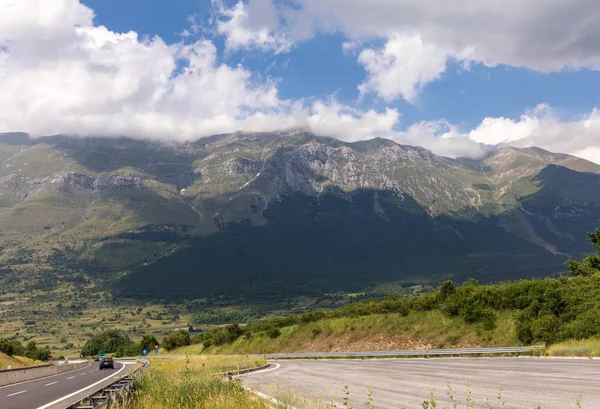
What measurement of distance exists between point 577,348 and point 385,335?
23.0 m

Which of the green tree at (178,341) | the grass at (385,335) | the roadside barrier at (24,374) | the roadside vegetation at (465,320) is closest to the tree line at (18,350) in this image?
the roadside barrier at (24,374)

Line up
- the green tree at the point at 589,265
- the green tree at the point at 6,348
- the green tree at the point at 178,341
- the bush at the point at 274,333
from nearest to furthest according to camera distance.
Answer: the green tree at the point at 589,265 < the green tree at the point at 6,348 < the bush at the point at 274,333 < the green tree at the point at 178,341

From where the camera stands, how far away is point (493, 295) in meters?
40.1

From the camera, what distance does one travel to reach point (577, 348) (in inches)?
980

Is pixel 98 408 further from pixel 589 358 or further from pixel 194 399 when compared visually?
pixel 589 358

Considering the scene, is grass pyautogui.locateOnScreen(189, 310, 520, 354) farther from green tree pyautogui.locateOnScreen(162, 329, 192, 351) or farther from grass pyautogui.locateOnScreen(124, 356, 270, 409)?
green tree pyautogui.locateOnScreen(162, 329, 192, 351)

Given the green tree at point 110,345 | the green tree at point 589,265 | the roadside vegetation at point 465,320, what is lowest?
the green tree at point 110,345

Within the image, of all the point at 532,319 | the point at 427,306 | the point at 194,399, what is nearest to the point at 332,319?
the point at 427,306

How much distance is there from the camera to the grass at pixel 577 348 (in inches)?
944

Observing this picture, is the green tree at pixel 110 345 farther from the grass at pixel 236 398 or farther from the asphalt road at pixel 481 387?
the grass at pixel 236 398

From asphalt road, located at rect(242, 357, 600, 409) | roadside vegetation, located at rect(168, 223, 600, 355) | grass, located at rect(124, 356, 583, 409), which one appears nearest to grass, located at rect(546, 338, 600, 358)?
roadside vegetation, located at rect(168, 223, 600, 355)

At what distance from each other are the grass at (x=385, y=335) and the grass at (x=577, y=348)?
7.22 meters

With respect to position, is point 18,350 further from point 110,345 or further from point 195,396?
point 195,396

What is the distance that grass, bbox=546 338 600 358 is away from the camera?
78.7 ft
